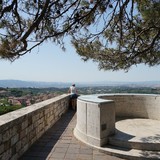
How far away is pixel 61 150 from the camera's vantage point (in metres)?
4.33

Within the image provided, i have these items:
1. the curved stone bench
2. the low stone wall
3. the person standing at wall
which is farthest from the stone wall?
the person standing at wall

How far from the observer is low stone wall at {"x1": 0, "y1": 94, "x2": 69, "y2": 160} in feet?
11.4

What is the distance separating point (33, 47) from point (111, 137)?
2360mm

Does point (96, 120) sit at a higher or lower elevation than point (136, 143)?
higher

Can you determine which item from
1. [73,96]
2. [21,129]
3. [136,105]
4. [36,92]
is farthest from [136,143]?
[36,92]

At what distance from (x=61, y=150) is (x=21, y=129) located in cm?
86

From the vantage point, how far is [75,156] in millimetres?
4039

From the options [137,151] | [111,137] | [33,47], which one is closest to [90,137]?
[111,137]

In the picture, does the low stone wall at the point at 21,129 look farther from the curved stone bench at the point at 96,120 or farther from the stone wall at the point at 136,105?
the stone wall at the point at 136,105

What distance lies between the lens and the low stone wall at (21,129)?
348 cm

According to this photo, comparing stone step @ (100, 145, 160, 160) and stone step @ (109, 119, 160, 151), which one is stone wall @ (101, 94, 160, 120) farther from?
stone step @ (100, 145, 160, 160)

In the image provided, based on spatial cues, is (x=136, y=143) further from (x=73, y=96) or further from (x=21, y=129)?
(x=73, y=96)

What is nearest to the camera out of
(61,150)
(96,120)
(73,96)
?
(61,150)

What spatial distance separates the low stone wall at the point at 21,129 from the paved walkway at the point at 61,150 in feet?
0.52
